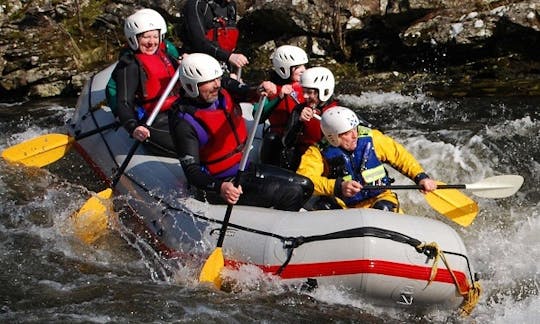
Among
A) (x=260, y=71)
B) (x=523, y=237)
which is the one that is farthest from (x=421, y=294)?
(x=260, y=71)

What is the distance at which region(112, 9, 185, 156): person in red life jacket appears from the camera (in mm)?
7117

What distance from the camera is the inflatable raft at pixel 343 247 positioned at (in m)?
5.27

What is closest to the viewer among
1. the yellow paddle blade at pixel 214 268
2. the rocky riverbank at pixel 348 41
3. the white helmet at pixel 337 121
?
the yellow paddle blade at pixel 214 268

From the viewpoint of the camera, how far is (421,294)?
5355mm

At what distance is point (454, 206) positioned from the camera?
20.6ft

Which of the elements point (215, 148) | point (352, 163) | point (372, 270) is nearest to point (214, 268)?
point (215, 148)

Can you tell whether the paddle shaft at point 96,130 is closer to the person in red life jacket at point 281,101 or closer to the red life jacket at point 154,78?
the red life jacket at point 154,78

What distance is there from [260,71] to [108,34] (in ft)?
9.22

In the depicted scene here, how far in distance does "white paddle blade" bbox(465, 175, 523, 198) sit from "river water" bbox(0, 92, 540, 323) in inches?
27.1

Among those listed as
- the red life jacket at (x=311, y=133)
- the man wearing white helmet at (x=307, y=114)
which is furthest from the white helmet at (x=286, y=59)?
the red life jacket at (x=311, y=133)

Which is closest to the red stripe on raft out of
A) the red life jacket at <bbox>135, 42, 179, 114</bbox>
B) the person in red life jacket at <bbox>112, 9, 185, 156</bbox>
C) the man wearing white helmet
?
A: the man wearing white helmet

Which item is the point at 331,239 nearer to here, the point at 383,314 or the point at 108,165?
the point at 383,314

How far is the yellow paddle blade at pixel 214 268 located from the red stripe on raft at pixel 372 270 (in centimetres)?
53

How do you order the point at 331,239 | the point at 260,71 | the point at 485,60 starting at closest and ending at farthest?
the point at 331,239 < the point at 485,60 < the point at 260,71
